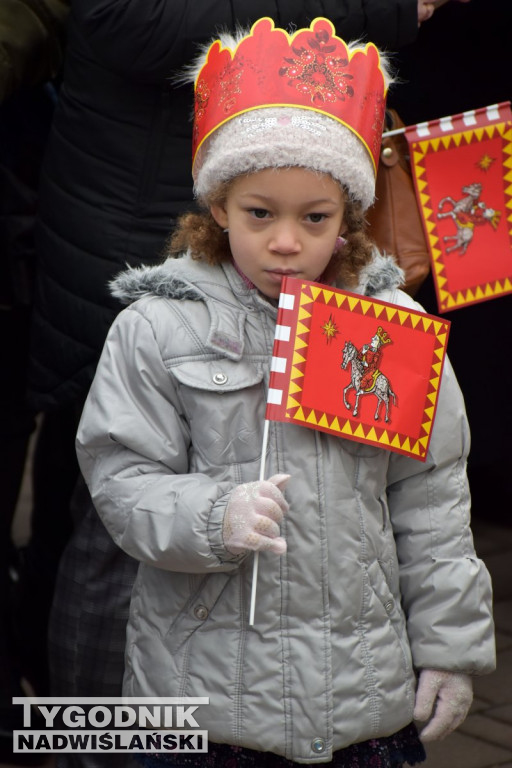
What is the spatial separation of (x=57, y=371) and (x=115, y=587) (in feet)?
1.72

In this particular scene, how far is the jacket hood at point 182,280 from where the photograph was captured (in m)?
2.42

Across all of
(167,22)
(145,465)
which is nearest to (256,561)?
(145,465)

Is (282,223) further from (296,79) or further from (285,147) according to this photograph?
(296,79)

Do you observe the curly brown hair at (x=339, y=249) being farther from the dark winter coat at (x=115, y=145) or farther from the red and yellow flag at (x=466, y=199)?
the red and yellow flag at (x=466, y=199)

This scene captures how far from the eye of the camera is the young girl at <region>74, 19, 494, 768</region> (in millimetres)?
2289

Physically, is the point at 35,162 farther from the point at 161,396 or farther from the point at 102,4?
the point at 161,396

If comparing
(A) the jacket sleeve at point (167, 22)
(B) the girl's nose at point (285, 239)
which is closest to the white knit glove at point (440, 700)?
(B) the girl's nose at point (285, 239)

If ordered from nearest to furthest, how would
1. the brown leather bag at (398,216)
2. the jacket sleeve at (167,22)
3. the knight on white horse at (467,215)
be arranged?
the jacket sleeve at (167,22), the brown leather bag at (398,216), the knight on white horse at (467,215)

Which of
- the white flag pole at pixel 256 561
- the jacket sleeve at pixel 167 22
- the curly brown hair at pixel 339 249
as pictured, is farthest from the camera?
the jacket sleeve at pixel 167 22

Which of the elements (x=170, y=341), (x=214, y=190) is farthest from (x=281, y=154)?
(x=170, y=341)

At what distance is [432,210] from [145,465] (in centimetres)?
109

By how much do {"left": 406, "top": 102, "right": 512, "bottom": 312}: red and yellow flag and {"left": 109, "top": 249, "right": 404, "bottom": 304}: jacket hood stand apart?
22.0 inches

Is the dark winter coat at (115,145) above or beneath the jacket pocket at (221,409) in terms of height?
above

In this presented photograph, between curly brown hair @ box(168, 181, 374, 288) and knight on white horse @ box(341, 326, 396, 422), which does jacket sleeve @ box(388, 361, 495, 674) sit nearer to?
knight on white horse @ box(341, 326, 396, 422)
